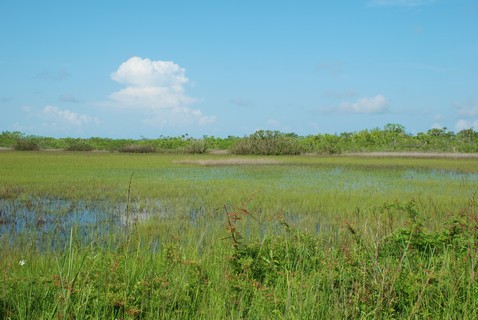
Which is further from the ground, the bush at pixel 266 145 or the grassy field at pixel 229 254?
the bush at pixel 266 145

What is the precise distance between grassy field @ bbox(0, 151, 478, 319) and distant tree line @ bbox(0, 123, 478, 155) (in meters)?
20.6

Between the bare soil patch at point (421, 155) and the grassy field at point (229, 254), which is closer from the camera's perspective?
the grassy field at point (229, 254)

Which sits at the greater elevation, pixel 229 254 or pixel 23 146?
pixel 23 146

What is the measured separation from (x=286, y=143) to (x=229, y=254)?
94.6 ft

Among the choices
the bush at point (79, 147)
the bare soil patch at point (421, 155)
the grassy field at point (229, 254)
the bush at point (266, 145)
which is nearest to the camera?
the grassy field at point (229, 254)

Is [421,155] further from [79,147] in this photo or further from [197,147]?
[79,147]

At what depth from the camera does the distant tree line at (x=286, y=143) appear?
1294 inches

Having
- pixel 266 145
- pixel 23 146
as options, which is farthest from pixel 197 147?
pixel 23 146

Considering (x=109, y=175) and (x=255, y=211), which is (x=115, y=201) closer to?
(x=255, y=211)

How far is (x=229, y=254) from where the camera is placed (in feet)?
13.6

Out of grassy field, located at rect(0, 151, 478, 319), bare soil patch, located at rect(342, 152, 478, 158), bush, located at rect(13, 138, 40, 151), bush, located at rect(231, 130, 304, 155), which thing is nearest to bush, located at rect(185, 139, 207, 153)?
bush, located at rect(231, 130, 304, 155)

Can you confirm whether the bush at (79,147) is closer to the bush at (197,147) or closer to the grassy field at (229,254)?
the bush at (197,147)

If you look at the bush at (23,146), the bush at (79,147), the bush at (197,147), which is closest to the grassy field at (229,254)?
the bush at (197,147)

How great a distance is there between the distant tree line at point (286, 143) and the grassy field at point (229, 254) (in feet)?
67.7
